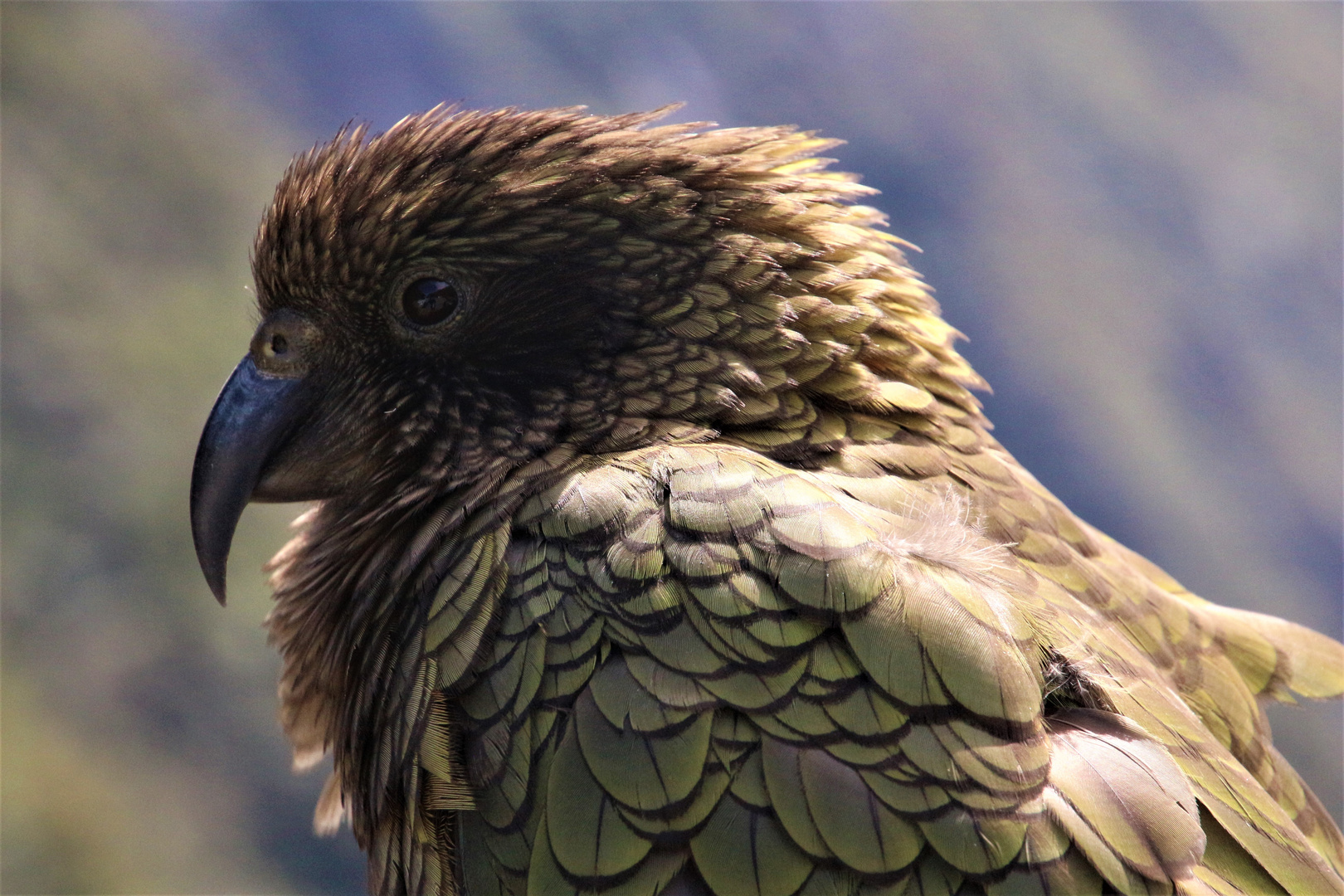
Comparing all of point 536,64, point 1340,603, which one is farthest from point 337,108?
point 1340,603

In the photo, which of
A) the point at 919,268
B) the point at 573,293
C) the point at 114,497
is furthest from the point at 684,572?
the point at 114,497

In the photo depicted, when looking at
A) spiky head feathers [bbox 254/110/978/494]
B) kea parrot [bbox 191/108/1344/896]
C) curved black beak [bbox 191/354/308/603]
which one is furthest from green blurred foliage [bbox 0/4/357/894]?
spiky head feathers [bbox 254/110/978/494]

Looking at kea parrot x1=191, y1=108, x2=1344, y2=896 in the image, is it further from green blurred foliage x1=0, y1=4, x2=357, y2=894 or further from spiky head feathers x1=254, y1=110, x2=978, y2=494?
green blurred foliage x1=0, y1=4, x2=357, y2=894

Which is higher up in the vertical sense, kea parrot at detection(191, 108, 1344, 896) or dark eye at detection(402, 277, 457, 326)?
dark eye at detection(402, 277, 457, 326)

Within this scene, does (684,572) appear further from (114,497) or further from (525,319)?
(114,497)

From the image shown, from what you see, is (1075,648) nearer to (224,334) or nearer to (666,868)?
(666,868)

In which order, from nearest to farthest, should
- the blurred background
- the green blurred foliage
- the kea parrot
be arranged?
the kea parrot < the blurred background < the green blurred foliage

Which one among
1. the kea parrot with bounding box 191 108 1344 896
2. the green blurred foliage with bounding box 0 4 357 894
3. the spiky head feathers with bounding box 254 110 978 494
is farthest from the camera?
the green blurred foliage with bounding box 0 4 357 894

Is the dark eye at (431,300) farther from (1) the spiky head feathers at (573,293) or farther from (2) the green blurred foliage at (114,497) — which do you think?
(2) the green blurred foliage at (114,497)

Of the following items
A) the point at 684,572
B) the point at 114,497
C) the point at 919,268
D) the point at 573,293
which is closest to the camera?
the point at 684,572
